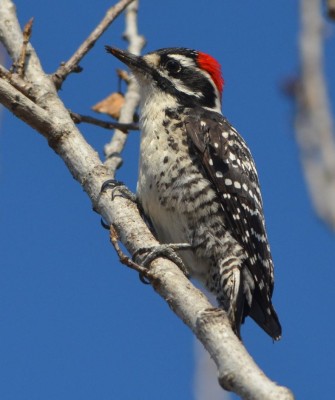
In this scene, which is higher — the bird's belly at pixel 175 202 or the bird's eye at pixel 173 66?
the bird's eye at pixel 173 66

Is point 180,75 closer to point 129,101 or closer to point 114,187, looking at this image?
point 129,101

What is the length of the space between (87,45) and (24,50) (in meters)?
0.47

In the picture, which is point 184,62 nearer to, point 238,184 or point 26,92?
point 238,184

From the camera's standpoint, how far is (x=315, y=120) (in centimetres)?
275

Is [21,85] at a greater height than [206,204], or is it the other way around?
[206,204]

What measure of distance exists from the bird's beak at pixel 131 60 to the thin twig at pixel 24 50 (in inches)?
27.1

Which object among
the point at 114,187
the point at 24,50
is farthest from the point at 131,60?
the point at 114,187

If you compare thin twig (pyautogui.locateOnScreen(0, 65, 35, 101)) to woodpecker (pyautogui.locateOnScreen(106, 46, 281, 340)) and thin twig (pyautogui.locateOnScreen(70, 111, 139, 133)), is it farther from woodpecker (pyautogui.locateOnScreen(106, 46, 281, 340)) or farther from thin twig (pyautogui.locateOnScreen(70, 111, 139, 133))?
woodpecker (pyautogui.locateOnScreen(106, 46, 281, 340))

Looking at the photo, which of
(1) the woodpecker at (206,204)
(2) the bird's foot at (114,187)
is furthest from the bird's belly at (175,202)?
(2) the bird's foot at (114,187)

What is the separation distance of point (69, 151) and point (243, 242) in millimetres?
1367

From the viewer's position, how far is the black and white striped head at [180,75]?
5.43 meters

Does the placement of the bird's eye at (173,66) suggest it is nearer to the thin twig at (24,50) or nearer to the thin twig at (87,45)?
the thin twig at (87,45)

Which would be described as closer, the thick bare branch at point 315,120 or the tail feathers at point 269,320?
the thick bare branch at point 315,120

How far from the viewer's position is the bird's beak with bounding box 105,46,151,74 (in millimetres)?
5281
